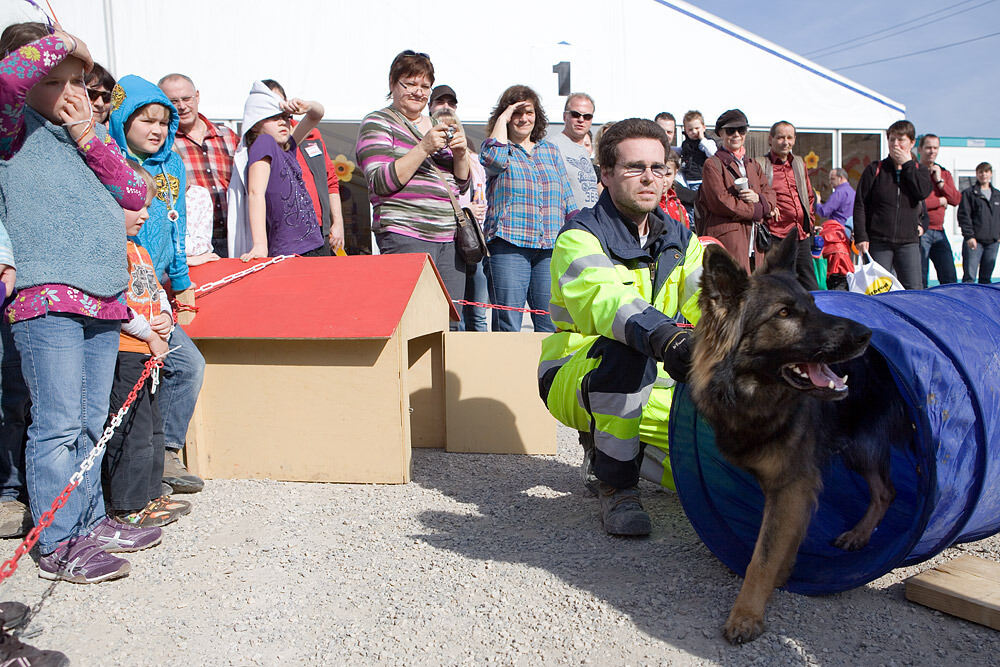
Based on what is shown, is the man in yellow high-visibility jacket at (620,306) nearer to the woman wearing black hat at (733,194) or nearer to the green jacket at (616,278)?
the green jacket at (616,278)

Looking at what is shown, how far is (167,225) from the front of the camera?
371cm

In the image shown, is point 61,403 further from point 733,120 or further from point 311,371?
point 733,120

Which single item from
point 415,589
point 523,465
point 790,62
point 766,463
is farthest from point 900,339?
point 790,62

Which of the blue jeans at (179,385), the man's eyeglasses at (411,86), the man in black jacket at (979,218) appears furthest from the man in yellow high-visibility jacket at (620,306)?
the man in black jacket at (979,218)

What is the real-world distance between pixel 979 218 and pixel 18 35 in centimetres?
1173

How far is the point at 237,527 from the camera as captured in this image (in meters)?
3.34

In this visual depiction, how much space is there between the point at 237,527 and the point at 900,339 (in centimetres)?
281

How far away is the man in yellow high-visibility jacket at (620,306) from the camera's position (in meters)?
3.11

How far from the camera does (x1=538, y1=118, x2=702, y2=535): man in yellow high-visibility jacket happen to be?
311 cm

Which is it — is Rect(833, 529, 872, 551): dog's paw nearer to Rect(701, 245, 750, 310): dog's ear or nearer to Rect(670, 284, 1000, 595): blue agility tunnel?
Rect(670, 284, 1000, 595): blue agility tunnel

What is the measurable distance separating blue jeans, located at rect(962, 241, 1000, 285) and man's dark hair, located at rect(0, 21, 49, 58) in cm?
1161

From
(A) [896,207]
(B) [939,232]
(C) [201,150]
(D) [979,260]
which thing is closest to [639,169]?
(C) [201,150]

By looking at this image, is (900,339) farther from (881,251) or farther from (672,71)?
(672,71)

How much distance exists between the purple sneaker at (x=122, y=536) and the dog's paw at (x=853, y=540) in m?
2.72
